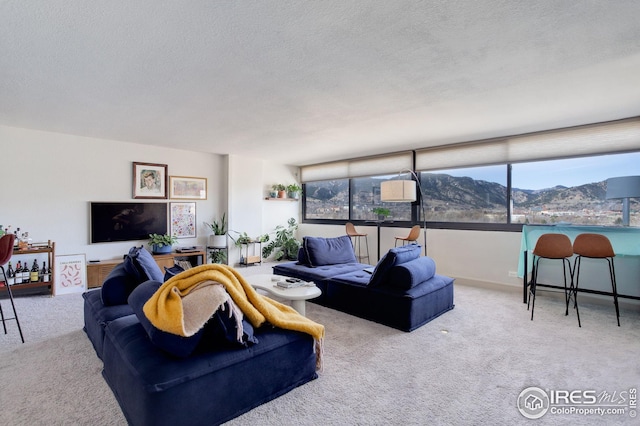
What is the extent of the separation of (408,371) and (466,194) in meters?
3.78

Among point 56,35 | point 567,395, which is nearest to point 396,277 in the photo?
point 567,395

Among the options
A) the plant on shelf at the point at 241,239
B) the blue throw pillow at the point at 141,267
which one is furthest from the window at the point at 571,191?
the blue throw pillow at the point at 141,267

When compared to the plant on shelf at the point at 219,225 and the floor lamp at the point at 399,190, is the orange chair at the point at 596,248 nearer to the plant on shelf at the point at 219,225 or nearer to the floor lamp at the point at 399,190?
the floor lamp at the point at 399,190

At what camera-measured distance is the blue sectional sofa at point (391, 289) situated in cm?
318

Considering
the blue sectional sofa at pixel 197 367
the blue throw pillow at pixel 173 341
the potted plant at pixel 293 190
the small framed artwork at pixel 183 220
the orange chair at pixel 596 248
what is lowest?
the blue sectional sofa at pixel 197 367

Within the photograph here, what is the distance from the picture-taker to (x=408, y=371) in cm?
236

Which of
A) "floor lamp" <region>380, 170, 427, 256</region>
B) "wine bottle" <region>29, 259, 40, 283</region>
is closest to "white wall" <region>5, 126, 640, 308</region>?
"wine bottle" <region>29, 259, 40, 283</region>

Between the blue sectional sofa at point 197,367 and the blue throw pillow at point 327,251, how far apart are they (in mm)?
2240

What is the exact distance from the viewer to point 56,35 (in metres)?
2.07

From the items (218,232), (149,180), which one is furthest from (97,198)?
(218,232)

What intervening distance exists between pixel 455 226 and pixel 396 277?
2559 mm

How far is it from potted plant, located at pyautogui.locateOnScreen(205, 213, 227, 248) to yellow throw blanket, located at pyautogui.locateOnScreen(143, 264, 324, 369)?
3928mm

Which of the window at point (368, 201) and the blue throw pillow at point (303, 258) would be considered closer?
the blue throw pillow at point (303, 258)

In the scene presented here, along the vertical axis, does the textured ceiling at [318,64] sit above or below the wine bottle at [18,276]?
above
